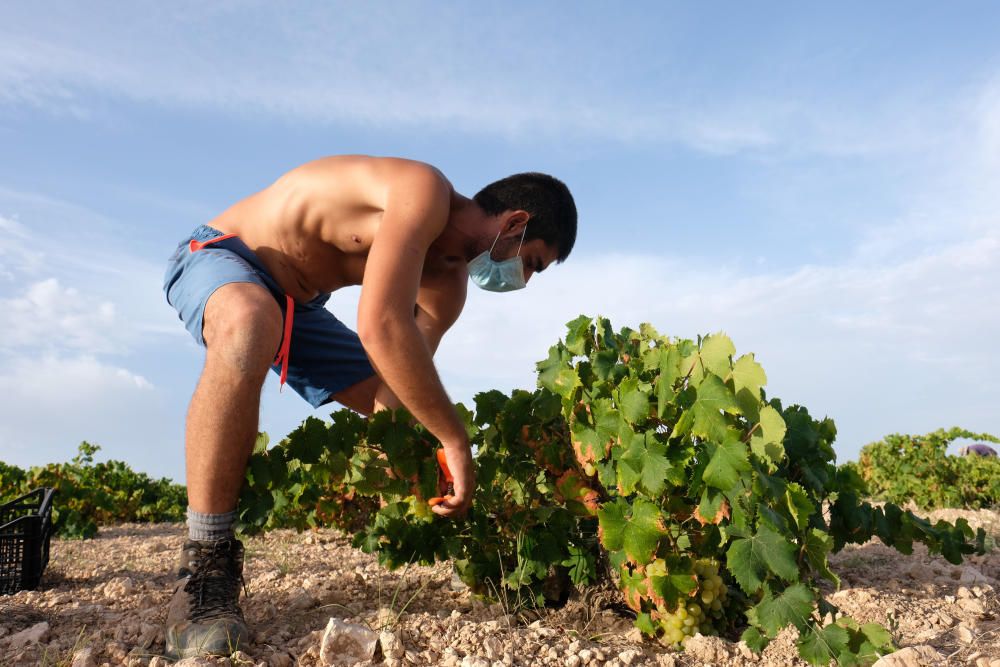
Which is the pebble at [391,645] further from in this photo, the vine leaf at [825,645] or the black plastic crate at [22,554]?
the black plastic crate at [22,554]

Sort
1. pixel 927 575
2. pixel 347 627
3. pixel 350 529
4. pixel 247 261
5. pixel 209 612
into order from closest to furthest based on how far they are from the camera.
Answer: pixel 347 627, pixel 209 612, pixel 247 261, pixel 927 575, pixel 350 529

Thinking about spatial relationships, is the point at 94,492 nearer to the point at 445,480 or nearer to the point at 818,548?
the point at 445,480

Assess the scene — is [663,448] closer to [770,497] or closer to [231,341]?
[770,497]

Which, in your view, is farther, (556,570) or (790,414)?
(556,570)

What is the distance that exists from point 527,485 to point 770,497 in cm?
109

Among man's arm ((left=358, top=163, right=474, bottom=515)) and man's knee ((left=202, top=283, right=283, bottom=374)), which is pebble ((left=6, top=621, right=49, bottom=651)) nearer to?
man's knee ((left=202, top=283, right=283, bottom=374))

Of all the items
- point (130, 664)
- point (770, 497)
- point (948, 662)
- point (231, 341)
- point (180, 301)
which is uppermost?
point (180, 301)

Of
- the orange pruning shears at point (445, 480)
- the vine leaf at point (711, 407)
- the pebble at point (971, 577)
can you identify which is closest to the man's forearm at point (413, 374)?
the orange pruning shears at point (445, 480)

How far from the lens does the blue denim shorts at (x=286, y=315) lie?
9.98 feet

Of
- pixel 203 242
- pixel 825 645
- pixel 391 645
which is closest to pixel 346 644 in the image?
pixel 391 645

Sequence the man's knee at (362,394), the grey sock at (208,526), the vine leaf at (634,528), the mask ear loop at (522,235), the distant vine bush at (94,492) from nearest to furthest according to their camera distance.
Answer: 1. the vine leaf at (634,528)
2. the grey sock at (208,526)
3. the mask ear loop at (522,235)
4. the man's knee at (362,394)
5. the distant vine bush at (94,492)

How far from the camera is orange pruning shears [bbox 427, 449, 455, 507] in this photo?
288 cm

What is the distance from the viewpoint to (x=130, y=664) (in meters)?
2.51

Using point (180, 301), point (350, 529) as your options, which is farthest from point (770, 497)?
point (350, 529)
